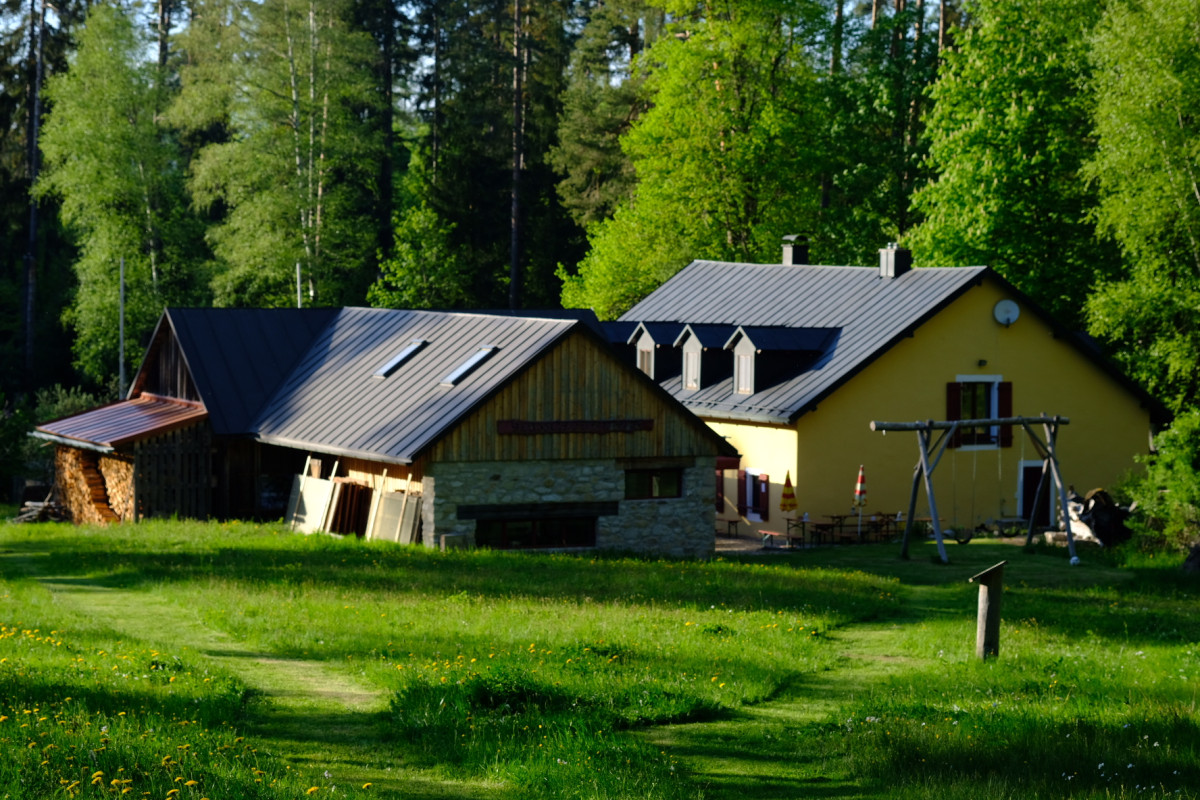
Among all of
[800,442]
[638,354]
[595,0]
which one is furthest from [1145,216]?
[595,0]

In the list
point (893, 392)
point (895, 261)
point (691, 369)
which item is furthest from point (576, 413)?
point (895, 261)

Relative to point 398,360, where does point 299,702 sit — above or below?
below

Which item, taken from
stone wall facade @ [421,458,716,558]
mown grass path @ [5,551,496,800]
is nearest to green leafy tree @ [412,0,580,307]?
stone wall facade @ [421,458,716,558]

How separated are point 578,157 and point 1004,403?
94.2 feet

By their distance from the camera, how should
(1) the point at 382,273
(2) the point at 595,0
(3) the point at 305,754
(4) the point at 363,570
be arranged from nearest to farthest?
(3) the point at 305,754 → (4) the point at 363,570 → (1) the point at 382,273 → (2) the point at 595,0

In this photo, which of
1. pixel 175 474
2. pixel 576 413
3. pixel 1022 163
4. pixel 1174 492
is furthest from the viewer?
pixel 1022 163

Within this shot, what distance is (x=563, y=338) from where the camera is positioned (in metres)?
28.8

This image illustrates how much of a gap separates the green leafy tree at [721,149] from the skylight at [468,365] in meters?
19.5

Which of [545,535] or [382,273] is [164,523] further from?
[382,273]

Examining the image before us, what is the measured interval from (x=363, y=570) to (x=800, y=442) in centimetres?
1424

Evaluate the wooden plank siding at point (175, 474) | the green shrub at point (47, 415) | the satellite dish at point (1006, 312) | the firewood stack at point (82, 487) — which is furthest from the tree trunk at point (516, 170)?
the wooden plank siding at point (175, 474)

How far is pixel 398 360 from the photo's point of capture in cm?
3238

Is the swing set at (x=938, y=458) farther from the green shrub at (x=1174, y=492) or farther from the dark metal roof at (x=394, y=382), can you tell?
the dark metal roof at (x=394, y=382)

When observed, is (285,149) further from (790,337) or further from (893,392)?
(893,392)
